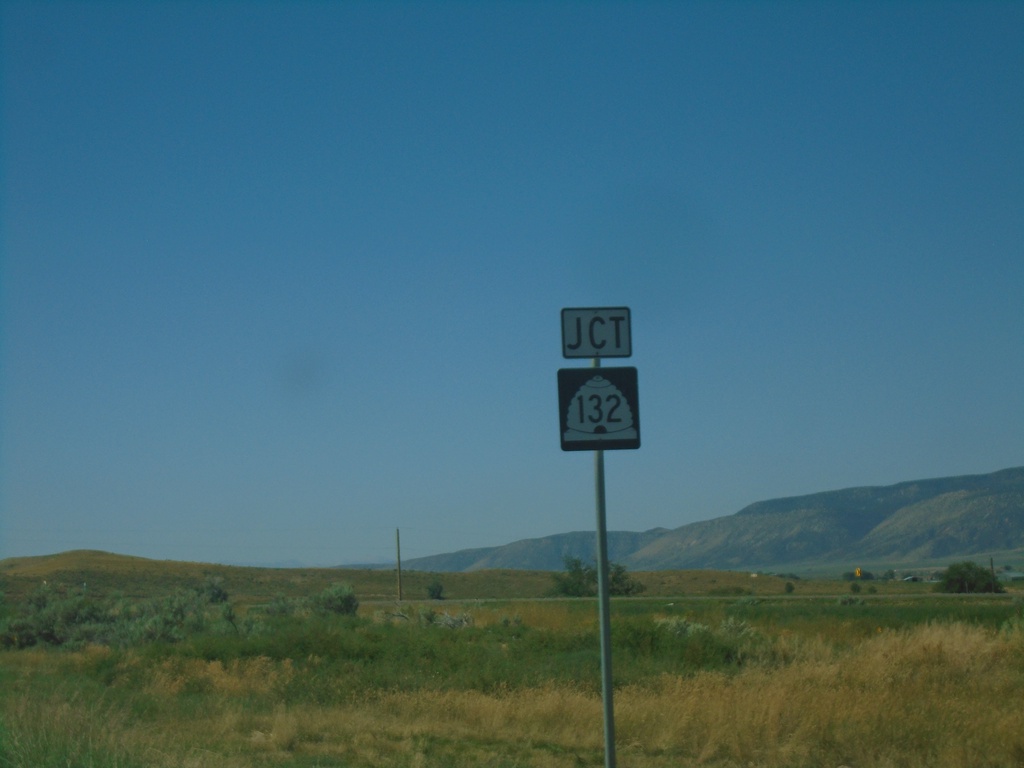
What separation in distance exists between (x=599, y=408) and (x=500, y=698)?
9112mm

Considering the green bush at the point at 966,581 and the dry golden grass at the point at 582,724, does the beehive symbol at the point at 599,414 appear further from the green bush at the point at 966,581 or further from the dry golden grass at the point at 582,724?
the green bush at the point at 966,581

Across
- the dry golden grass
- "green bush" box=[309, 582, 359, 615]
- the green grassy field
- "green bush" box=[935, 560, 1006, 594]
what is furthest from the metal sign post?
"green bush" box=[935, 560, 1006, 594]

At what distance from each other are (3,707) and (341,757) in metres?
3.87

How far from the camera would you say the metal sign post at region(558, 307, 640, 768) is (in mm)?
8414

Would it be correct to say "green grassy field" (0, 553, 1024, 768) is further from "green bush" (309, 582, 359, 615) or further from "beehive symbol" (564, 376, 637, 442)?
"green bush" (309, 582, 359, 615)

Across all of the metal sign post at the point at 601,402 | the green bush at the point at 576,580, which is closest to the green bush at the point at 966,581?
the green bush at the point at 576,580

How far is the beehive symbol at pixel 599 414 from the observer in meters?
8.47

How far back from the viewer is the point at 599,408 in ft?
28.0

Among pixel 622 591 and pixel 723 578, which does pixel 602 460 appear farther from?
pixel 723 578

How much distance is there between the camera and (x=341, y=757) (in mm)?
11883

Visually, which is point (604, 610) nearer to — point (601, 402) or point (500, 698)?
point (601, 402)

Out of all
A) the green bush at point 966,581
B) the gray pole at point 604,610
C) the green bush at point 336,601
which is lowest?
the green bush at point 966,581

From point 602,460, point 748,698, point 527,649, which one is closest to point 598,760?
point 748,698

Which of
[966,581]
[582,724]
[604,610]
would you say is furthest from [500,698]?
[966,581]
